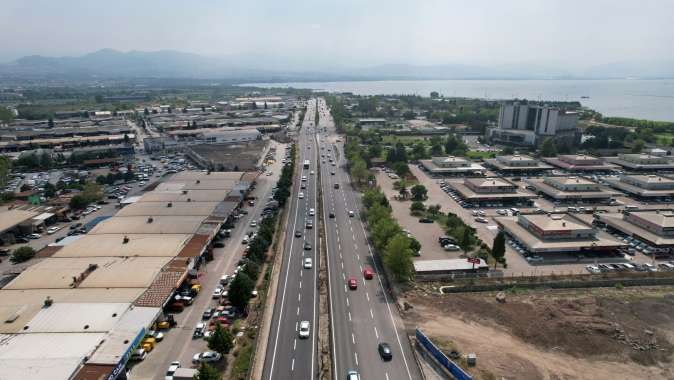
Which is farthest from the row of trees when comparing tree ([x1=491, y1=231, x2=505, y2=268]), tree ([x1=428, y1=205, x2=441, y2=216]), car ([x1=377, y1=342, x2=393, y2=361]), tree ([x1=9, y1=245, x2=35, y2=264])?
tree ([x1=9, y1=245, x2=35, y2=264])

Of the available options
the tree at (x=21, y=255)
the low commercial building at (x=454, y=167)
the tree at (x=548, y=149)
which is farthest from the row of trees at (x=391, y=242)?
the tree at (x=548, y=149)

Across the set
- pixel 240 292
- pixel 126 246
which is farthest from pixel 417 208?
pixel 126 246

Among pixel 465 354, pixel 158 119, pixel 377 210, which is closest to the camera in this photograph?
pixel 465 354

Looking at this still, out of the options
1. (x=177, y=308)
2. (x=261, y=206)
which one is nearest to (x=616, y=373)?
(x=177, y=308)

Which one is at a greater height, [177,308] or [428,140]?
[428,140]

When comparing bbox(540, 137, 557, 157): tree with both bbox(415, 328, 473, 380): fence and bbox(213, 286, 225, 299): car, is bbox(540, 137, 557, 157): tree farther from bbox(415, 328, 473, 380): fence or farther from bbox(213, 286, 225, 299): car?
bbox(213, 286, 225, 299): car

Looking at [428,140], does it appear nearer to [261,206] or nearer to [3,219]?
[261,206]
